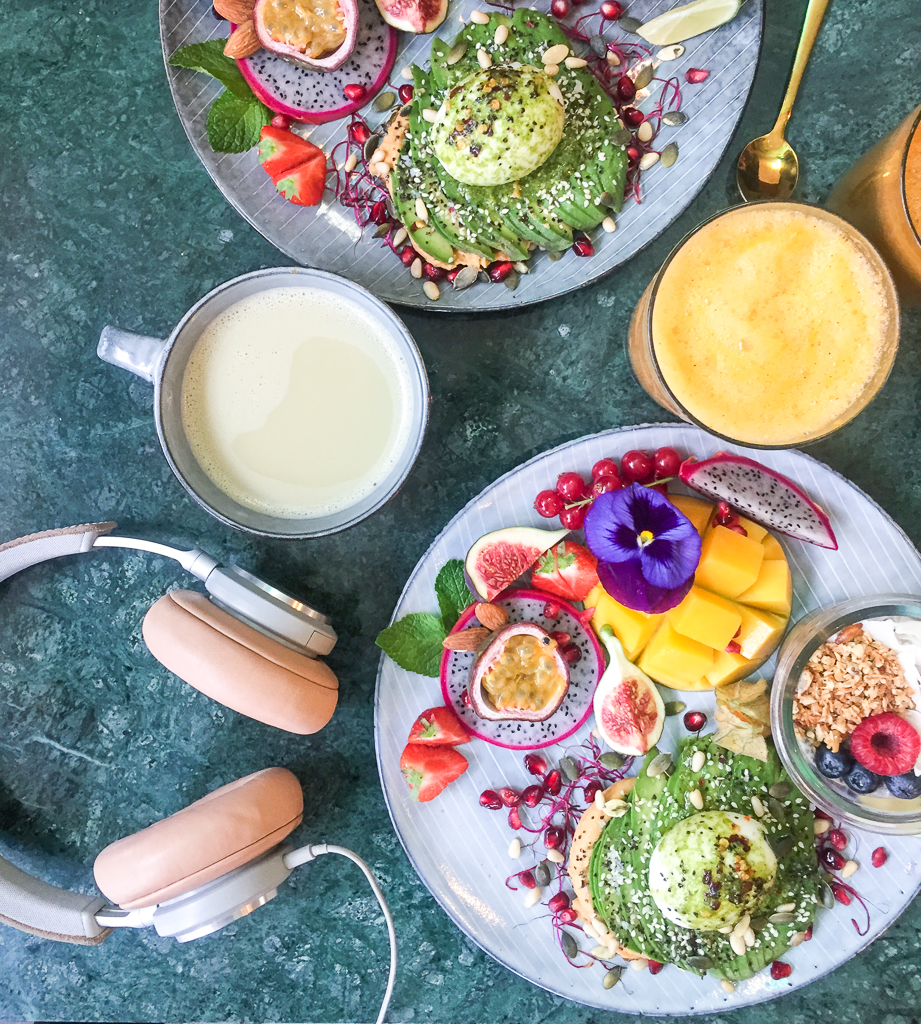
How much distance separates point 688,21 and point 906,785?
1.67m

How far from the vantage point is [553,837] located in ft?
6.24

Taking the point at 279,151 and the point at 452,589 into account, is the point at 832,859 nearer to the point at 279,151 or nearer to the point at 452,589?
the point at 452,589

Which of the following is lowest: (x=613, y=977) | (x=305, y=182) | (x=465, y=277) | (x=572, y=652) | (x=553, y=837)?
(x=613, y=977)

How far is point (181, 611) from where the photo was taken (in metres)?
1.77

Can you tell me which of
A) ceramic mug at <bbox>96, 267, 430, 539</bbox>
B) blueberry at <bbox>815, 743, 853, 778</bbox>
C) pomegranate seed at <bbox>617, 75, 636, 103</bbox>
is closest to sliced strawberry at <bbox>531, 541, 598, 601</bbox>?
ceramic mug at <bbox>96, 267, 430, 539</bbox>

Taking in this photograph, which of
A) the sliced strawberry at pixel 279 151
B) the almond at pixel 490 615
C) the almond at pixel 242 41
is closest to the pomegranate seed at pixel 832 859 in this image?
the almond at pixel 490 615

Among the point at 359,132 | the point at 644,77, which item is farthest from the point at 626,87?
the point at 359,132

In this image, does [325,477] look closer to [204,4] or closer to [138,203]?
[138,203]

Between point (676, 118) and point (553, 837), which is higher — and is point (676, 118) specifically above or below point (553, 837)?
above

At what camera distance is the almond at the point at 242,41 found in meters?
1.75

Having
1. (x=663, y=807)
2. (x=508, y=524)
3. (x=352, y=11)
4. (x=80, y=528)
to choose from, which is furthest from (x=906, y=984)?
(x=352, y=11)

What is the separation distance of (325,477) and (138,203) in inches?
33.4

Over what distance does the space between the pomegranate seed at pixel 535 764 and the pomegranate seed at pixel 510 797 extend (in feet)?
0.21

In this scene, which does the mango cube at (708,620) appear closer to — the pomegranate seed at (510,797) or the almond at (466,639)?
the almond at (466,639)
